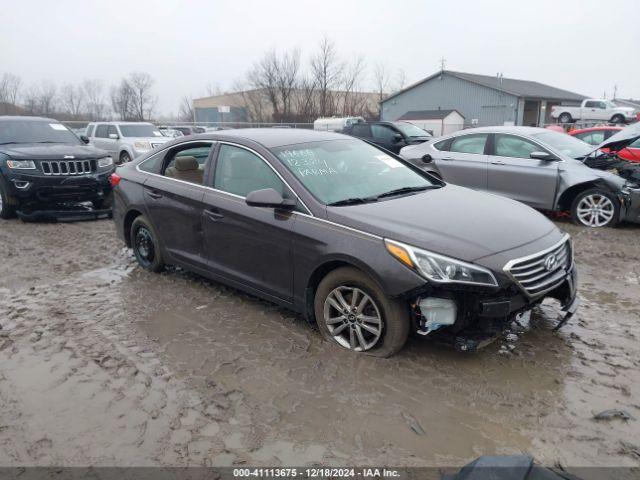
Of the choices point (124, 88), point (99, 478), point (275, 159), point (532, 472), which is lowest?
point (99, 478)

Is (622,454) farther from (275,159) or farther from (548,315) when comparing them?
(275,159)

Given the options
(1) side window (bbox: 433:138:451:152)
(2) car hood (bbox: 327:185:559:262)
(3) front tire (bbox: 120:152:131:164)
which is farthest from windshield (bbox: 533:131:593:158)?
(3) front tire (bbox: 120:152:131:164)

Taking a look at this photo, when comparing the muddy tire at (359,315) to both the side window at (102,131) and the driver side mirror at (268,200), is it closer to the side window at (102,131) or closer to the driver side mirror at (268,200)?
the driver side mirror at (268,200)

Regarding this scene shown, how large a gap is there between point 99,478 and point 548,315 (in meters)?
3.60

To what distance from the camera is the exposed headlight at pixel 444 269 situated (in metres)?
3.22

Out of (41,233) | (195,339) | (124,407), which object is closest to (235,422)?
(124,407)

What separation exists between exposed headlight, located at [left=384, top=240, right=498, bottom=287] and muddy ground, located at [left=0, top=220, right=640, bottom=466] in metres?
0.69

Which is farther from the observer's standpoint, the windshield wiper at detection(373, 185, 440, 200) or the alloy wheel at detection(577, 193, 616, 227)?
the alloy wheel at detection(577, 193, 616, 227)

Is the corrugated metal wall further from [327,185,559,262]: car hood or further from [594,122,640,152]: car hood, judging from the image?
[327,185,559,262]: car hood

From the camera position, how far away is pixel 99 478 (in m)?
2.52

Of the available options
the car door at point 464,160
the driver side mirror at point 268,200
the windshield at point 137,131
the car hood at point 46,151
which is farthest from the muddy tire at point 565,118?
the driver side mirror at point 268,200

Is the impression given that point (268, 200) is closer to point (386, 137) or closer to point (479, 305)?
point (479, 305)

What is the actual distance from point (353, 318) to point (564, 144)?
21.3 feet

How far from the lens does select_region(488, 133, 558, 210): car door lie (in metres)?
7.93
